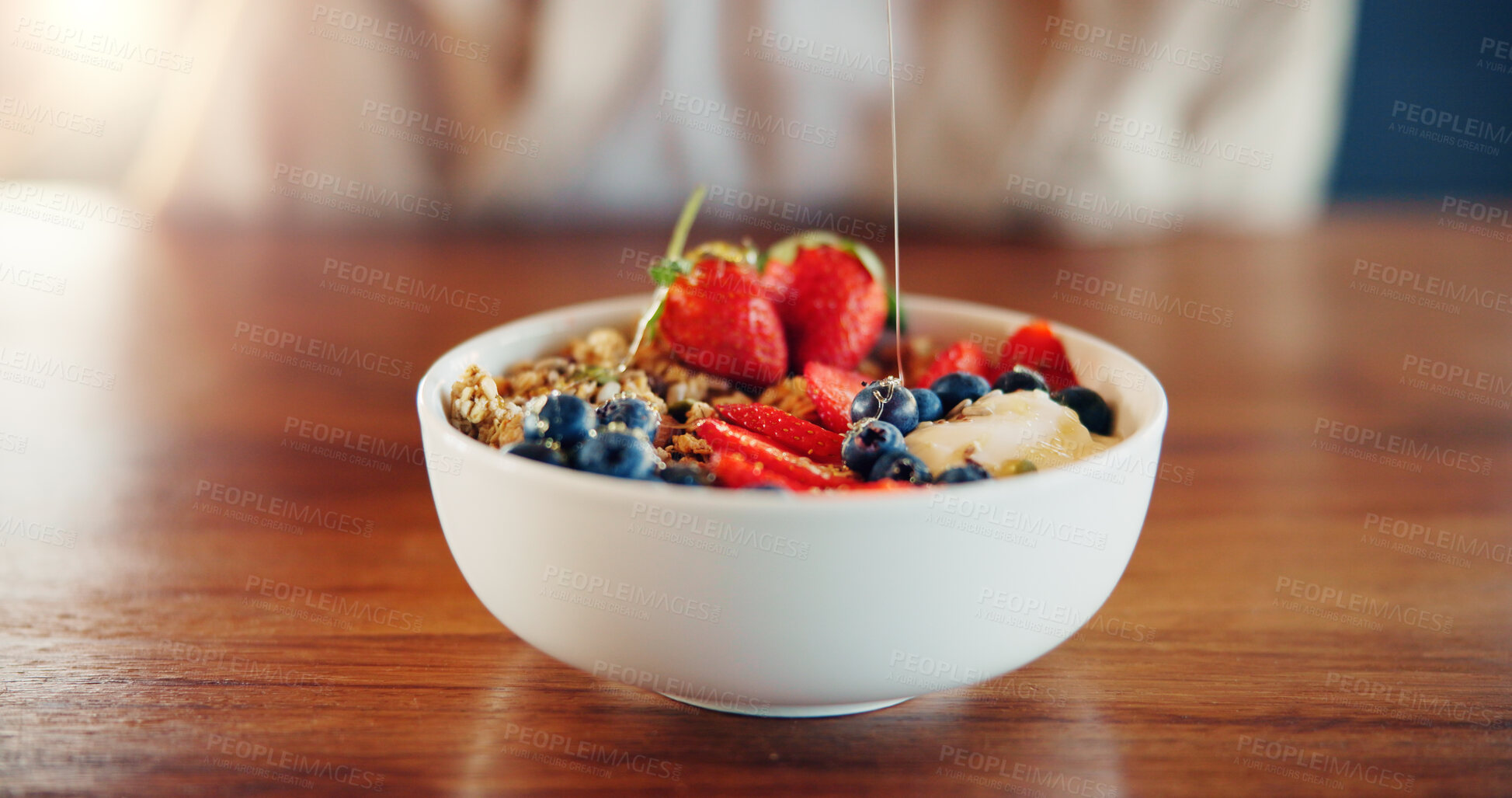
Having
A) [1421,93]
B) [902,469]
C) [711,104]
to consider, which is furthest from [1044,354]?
[1421,93]

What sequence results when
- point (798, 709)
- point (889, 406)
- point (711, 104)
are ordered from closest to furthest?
1. point (798, 709)
2. point (889, 406)
3. point (711, 104)

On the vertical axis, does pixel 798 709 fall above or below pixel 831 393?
below

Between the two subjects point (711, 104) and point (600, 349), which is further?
point (711, 104)

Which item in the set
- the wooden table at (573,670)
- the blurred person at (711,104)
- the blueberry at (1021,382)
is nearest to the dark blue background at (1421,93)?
the blurred person at (711,104)

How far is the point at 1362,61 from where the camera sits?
10.2 feet

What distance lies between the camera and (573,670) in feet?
2.57

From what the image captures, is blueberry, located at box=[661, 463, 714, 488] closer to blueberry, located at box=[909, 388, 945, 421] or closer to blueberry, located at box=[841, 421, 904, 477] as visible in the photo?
blueberry, located at box=[841, 421, 904, 477]

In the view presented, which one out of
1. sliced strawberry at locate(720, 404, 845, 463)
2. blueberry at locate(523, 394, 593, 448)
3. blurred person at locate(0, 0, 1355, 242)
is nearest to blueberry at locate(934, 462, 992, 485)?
sliced strawberry at locate(720, 404, 845, 463)

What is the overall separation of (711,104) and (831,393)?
78.8 inches

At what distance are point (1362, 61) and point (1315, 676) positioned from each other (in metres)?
2.92

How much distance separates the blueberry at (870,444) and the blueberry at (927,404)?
0.31ft

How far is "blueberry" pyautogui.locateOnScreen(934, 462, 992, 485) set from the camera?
70cm

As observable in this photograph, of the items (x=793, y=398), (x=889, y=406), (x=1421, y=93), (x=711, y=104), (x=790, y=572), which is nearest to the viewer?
(x=790, y=572)

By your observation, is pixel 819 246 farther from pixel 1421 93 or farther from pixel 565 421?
pixel 1421 93
